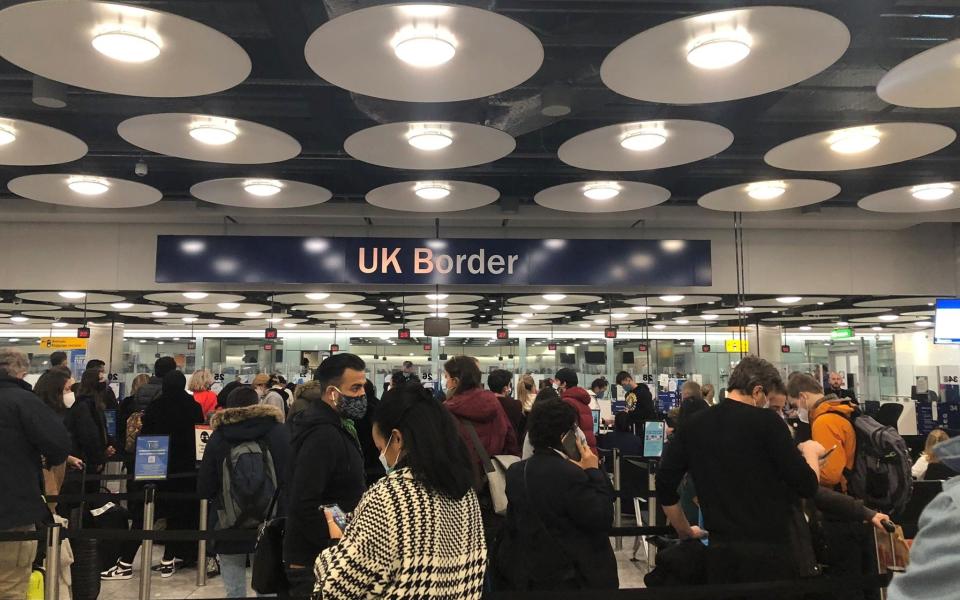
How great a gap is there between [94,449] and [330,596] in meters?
6.14

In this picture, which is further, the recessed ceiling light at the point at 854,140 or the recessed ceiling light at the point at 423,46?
the recessed ceiling light at the point at 854,140

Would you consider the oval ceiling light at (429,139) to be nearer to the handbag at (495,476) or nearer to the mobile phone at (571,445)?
the handbag at (495,476)

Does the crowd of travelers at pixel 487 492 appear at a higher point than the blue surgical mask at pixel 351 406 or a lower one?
lower

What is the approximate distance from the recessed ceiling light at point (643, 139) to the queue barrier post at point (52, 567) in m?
5.24

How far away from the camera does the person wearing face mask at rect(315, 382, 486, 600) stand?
1.84 meters

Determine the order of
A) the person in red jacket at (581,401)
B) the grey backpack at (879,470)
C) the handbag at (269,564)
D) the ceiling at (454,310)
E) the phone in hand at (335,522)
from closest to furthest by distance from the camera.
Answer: the phone in hand at (335,522) < the handbag at (269,564) < the grey backpack at (879,470) < the person in red jacket at (581,401) < the ceiling at (454,310)

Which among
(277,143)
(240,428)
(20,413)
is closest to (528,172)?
(277,143)

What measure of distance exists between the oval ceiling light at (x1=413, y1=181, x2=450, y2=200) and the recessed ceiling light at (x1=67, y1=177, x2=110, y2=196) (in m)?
3.50

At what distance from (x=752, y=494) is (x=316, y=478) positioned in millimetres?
2075

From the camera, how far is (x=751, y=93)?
5.27m

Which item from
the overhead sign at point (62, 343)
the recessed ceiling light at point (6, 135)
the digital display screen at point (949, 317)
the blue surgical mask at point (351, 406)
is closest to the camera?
the blue surgical mask at point (351, 406)

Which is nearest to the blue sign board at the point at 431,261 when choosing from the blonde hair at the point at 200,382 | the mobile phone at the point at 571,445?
the blonde hair at the point at 200,382

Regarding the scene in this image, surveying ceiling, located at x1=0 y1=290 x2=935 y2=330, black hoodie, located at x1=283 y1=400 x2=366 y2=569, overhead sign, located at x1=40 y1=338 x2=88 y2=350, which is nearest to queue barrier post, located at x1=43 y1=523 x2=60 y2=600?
black hoodie, located at x1=283 y1=400 x2=366 y2=569

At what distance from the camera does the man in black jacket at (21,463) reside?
13.4 ft
